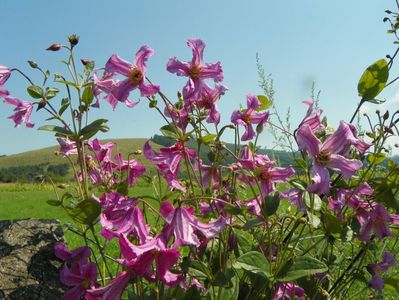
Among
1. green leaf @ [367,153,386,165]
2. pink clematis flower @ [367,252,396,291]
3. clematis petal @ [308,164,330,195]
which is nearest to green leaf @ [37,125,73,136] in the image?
clematis petal @ [308,164,330,195]

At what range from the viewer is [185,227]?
4.02ft

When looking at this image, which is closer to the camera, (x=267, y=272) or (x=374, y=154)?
(x=267, y=272)

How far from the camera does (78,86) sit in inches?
64.6

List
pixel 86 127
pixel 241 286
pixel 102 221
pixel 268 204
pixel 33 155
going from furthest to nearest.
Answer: pixel 33 155 → pixel 241 286 → pixel 86 127 → pixel 268 204 → pixel 102 221

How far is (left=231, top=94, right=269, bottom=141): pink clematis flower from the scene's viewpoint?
1707mm

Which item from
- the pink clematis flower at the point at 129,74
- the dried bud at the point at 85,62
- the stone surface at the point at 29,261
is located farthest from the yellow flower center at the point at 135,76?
the stone surface at the point at 29,261

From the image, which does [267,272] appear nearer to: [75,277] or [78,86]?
[75,277]

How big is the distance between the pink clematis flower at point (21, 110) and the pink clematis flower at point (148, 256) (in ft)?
2.75

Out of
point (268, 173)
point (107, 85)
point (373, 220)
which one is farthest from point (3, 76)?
point (373, 220)

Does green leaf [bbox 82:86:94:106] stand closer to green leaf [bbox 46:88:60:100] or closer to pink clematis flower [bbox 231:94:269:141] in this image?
green leaf [bbox 46:88:60:100]

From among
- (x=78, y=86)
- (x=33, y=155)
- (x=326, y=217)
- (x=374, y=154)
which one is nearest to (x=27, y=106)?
(x=78, y=86)

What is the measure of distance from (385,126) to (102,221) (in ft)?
3.55

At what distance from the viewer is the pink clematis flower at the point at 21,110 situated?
1.79 m

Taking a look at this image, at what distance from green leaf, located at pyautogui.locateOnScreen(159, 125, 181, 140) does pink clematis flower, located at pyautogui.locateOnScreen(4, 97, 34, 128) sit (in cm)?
59
